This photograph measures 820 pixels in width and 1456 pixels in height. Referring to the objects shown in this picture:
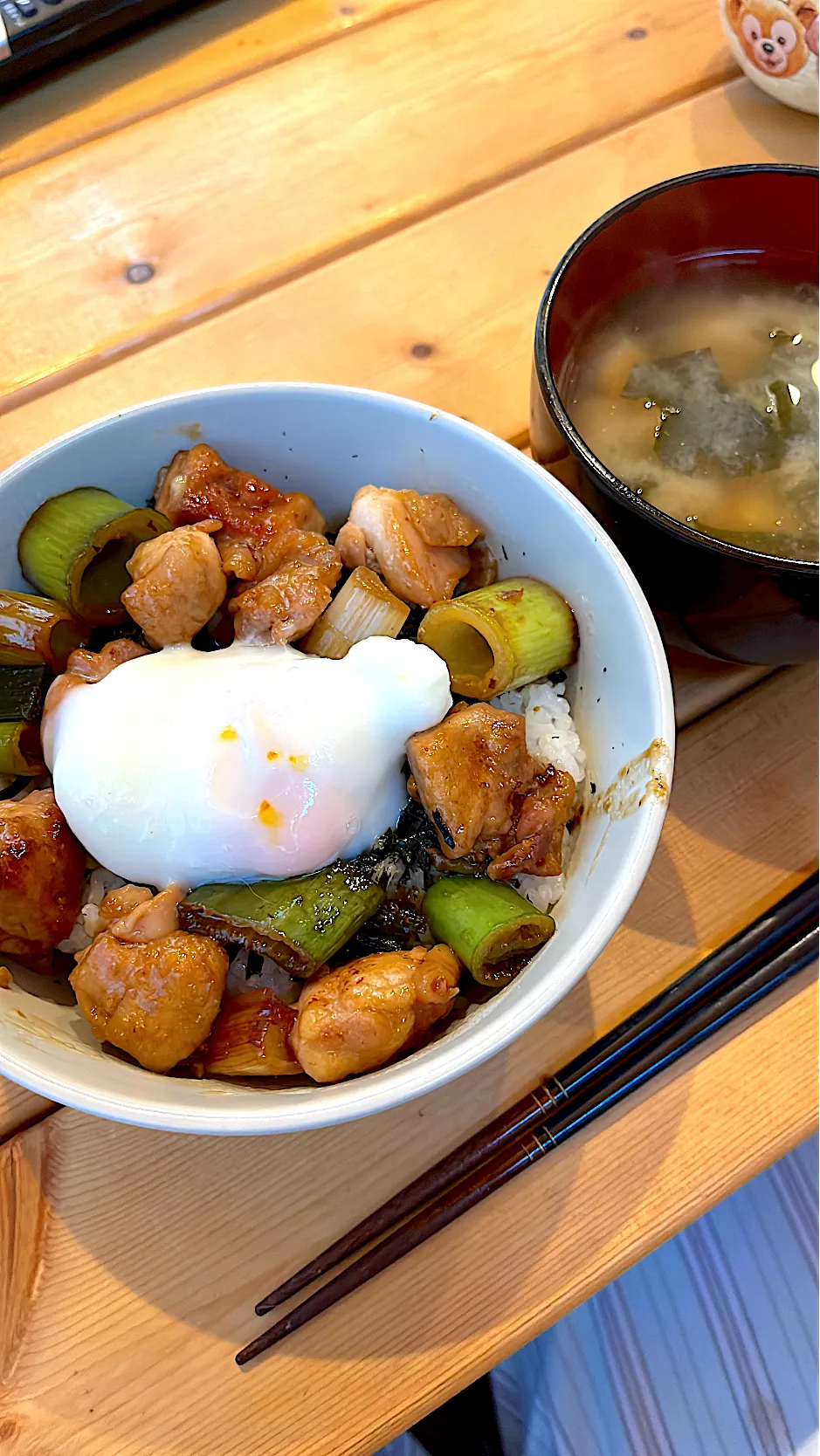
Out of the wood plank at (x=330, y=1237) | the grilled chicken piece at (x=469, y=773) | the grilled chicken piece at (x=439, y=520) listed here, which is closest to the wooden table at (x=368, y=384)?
the wood plank at (x=330, y=1237)

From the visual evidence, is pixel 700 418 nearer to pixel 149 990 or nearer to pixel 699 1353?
pixel 149 990

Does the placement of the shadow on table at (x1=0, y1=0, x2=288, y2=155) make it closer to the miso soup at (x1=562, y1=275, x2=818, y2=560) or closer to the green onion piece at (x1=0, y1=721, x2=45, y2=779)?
the miso soup at (x1=562, y1=275, x2=818, y2=560)

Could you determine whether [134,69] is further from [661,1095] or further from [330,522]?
[661,1095]

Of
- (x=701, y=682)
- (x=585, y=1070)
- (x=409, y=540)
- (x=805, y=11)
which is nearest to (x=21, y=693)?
(x=409, y=540)

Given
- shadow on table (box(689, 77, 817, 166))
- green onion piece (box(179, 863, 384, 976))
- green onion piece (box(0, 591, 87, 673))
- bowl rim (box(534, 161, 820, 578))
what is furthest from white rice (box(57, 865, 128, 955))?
shadow on table (box(689, 77, 817, 166))

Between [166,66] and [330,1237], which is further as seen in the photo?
[166,66]

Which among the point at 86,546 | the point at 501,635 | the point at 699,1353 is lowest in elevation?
the point at 699,1353

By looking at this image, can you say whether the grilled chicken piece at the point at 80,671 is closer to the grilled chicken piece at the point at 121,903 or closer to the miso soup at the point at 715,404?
the grilled chicken piece at the point at 121,903
